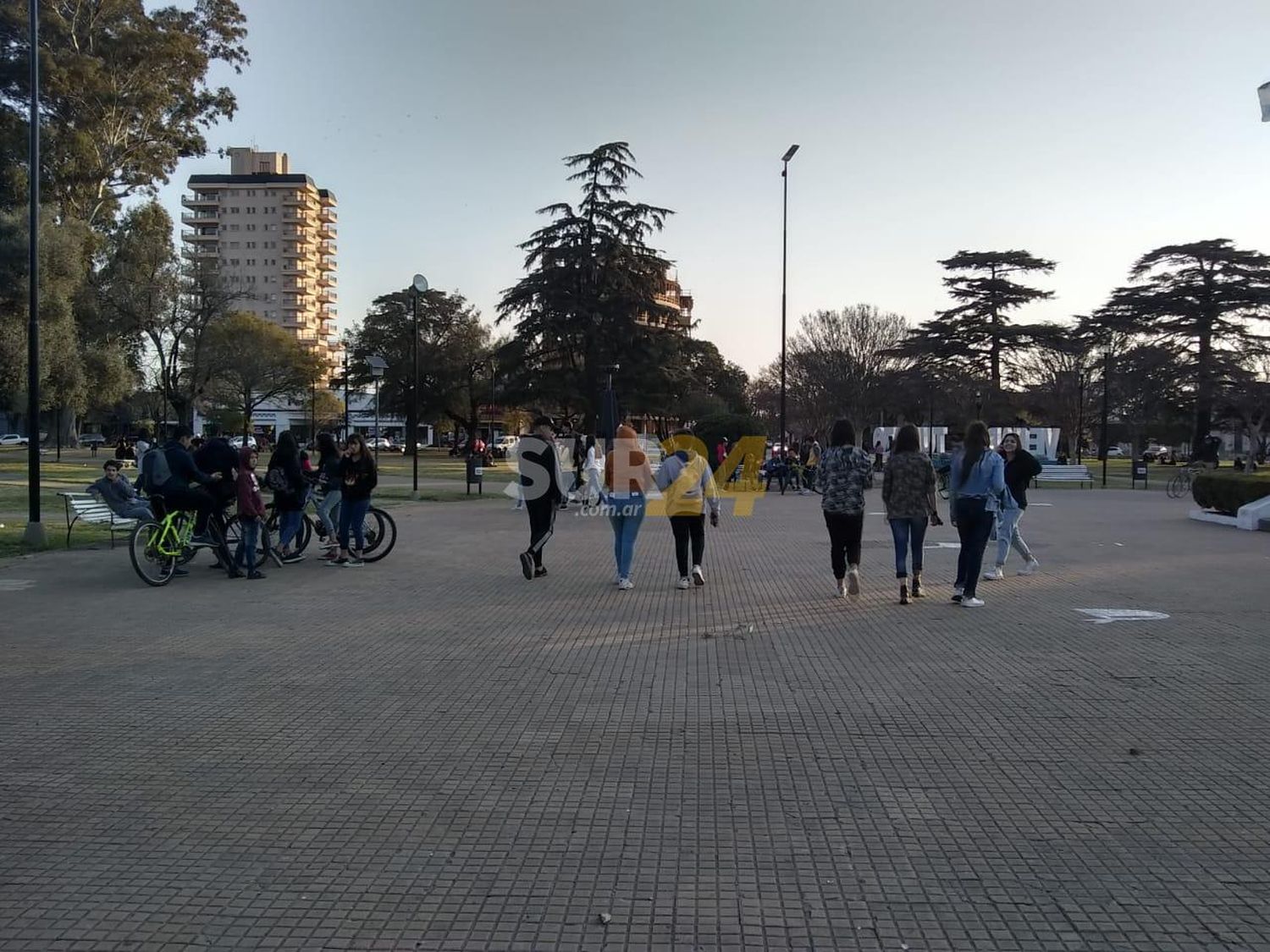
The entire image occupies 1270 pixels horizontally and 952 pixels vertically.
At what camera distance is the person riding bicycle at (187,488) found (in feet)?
35.6

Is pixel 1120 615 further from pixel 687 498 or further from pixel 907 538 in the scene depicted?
pixel 687 498

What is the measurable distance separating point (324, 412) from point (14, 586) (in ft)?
230

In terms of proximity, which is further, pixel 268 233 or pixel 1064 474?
pixel 268 233

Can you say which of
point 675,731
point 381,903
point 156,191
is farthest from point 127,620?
point 156,191

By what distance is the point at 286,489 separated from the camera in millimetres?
11914

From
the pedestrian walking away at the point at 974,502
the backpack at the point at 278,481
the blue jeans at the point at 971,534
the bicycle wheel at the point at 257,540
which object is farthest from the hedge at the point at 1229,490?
the bicycle wheel at the point at 257,540

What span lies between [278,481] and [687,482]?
5.12 m

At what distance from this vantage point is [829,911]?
11.1 ft

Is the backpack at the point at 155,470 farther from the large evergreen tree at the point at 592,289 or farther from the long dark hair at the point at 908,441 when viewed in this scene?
the large evergreen tree at the point at 592,289

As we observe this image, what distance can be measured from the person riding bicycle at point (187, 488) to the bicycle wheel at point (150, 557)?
0.37 m

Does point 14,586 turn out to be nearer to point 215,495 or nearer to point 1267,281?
point 215,495

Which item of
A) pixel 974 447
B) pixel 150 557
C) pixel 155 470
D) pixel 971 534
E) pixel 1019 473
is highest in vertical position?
pixel 974 447

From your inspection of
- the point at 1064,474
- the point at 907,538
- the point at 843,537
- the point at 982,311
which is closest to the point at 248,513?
the point at 843,537

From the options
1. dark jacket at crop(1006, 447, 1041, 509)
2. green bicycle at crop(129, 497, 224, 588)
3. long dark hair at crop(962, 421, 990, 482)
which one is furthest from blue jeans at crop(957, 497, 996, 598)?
green bicycle at crop(129, 497, 224, 588)
